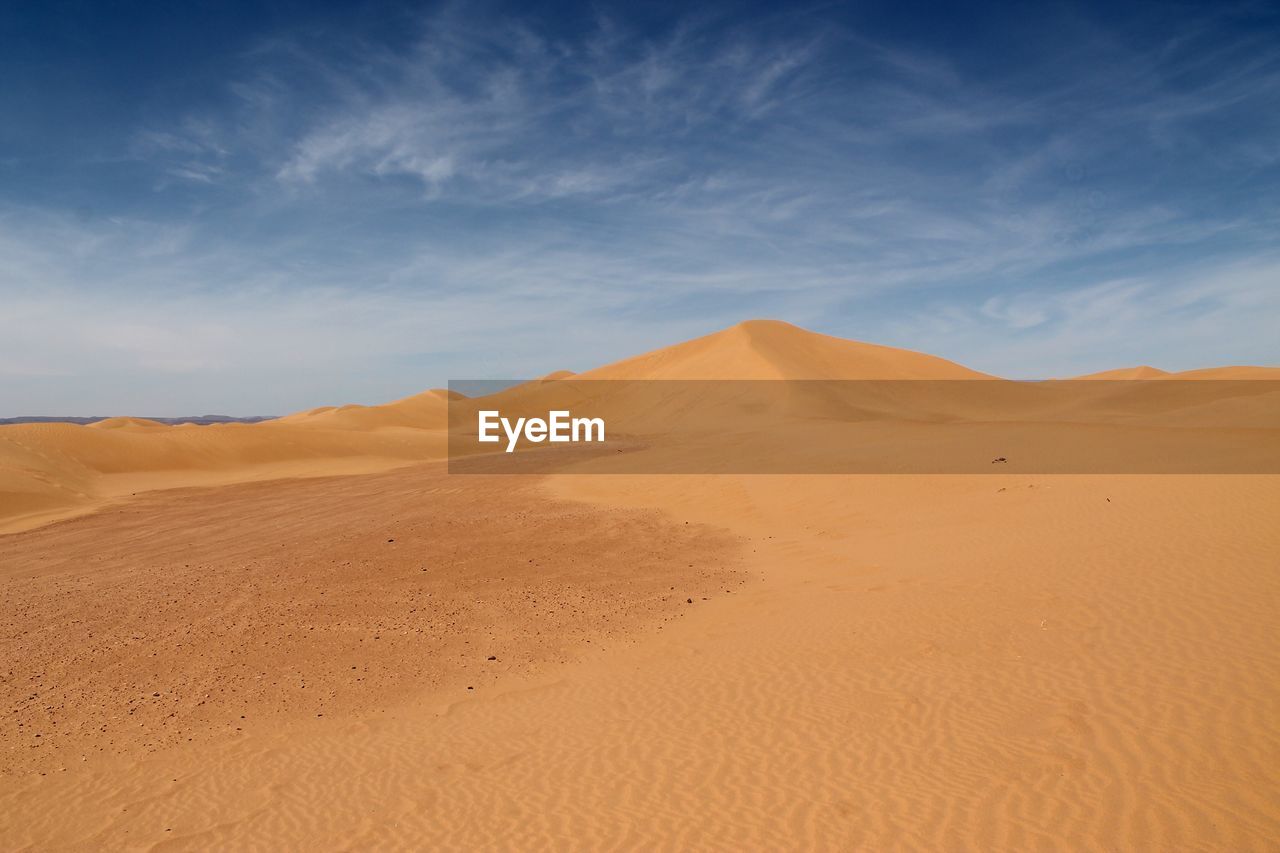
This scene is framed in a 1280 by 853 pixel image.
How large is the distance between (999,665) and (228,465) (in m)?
38.4

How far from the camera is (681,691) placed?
6.66m

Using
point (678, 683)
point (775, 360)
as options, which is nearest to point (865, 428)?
point (678, 683)

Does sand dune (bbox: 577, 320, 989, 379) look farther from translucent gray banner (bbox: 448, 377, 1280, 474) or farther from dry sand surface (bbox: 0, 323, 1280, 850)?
dry sand surface (bbox: 0, 323, 1280, 850)

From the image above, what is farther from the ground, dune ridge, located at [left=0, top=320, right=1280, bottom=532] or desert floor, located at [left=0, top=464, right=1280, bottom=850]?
dune ridge, located at [left=0, top=320, right=1280, bottom=532]

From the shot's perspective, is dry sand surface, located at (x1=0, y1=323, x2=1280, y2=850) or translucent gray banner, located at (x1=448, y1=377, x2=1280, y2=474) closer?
dry sand surface, located at (x1=0, y1=323, x2=1280, y2=850)

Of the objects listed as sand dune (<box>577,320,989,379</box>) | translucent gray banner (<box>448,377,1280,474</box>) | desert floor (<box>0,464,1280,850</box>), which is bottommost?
desert floor (<box>0,464,1280,850</box>)

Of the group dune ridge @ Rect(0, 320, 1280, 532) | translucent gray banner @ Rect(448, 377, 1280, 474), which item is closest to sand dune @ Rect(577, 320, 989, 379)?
dune ridge @ Rect(0, 320, 1280, 532)

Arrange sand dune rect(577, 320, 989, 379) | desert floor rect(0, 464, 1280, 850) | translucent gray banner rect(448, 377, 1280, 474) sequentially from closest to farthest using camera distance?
desert floor rect(0, 464, 1280, 850), translucent gray banner rect(448, 377, 1280, 474), sand dune rect(577, 320, 989, 379)

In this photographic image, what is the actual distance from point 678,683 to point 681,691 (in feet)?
0.72

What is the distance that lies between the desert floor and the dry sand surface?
3 centimetres

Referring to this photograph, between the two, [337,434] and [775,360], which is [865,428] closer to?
[775,360]

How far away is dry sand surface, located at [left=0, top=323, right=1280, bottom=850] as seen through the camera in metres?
4.53

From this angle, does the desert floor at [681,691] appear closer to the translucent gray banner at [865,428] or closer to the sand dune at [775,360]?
the translucent gray banner at [865,428]

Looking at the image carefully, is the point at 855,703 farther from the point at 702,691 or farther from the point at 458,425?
the point at 458,425
